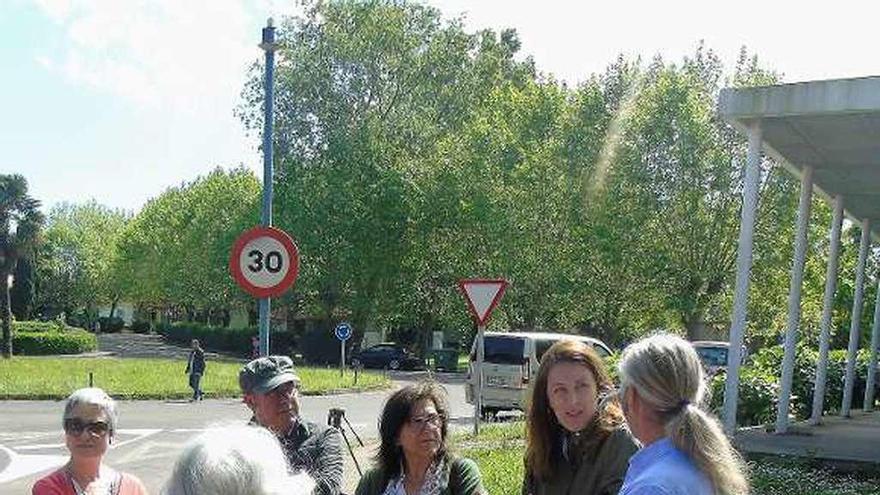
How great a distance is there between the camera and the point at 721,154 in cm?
3588

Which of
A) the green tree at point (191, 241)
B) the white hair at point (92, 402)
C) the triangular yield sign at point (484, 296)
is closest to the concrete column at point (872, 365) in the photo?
the triangular yield sign at point (484, 296)

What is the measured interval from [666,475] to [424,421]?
1574 millimetres

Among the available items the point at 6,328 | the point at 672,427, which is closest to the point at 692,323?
the point at 6,328

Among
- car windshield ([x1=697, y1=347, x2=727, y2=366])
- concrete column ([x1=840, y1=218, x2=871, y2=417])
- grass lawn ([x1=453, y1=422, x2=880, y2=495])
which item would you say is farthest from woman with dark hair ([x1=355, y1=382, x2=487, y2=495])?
car windshield ([x1=697, y1=347, x2=727, y2=366])

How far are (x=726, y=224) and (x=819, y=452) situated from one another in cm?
2396

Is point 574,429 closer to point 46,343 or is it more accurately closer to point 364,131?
point 364,131

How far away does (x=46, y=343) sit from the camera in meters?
50.3

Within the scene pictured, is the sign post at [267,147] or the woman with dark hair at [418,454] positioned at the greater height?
the sign post at [267,147]

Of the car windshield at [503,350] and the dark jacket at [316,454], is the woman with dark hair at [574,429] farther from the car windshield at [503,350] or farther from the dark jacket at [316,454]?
the car windshield at [503,350]

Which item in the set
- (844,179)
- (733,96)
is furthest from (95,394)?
(844,179)

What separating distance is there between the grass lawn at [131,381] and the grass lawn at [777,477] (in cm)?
1390

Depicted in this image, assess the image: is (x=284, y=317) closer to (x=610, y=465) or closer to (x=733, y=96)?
(x=733, y=96)

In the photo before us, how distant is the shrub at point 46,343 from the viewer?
163 ft

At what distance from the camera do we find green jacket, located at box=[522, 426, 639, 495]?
365cm
